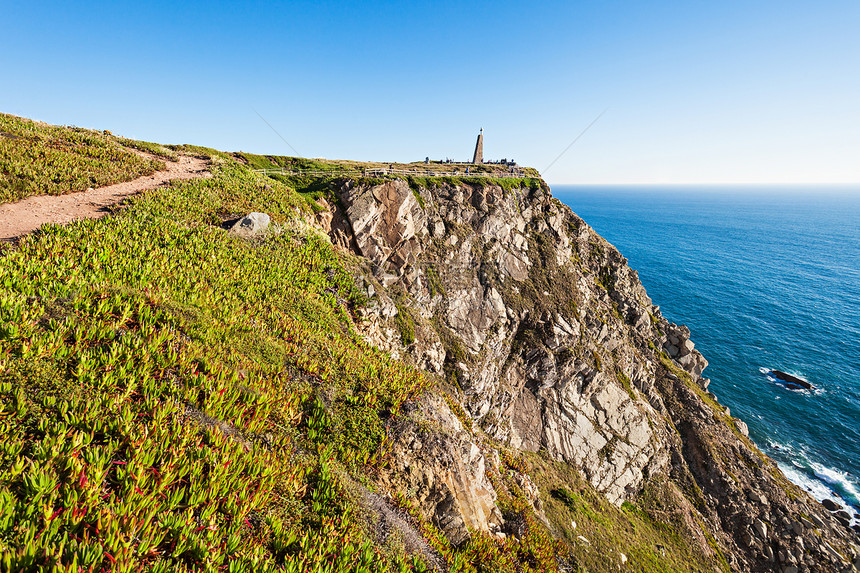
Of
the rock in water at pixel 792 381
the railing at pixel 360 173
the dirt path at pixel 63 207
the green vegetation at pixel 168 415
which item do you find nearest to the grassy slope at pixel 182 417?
the green vegetation at pixel 168 415

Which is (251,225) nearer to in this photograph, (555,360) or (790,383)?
(555,360)

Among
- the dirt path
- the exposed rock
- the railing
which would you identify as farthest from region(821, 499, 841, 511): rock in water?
the dirt path

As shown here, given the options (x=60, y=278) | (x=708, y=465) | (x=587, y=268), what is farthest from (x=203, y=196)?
(x=708, y=465)

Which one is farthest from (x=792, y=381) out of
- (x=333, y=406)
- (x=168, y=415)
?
(x=168, y=415)

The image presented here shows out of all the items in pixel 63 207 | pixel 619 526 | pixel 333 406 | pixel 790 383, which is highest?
pixel 63 207

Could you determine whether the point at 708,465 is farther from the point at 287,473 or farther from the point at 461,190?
the point at 287,473
